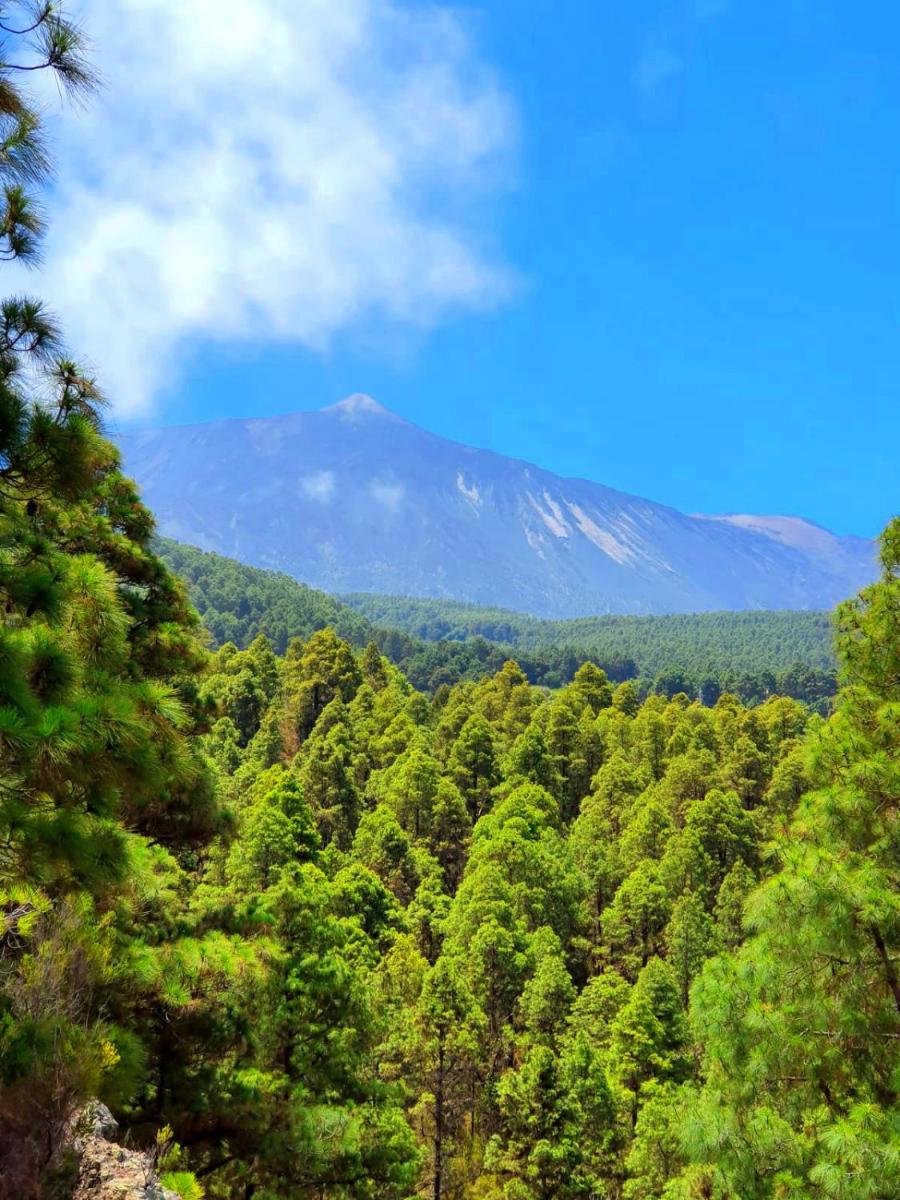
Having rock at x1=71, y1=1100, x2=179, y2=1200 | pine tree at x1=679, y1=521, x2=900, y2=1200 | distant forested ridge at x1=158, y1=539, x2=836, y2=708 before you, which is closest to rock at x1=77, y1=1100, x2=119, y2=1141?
rock at x1=71, y1=1100, x2=179, y2=1200

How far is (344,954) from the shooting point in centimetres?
1543

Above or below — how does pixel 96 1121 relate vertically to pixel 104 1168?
above

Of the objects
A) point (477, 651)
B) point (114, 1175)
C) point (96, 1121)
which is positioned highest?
point (477, 651)

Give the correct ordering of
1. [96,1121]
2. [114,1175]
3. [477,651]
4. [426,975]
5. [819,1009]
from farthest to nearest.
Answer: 1. [477,651]
2. [426,975]
3. [819,1009]
4. [96,1121]
5. [114,1175]

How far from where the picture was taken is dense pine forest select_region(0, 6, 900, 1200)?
5113 millimetres

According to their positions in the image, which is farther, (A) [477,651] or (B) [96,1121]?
(A) [477,651]

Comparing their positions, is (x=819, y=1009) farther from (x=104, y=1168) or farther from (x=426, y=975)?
(x=426, y=975)

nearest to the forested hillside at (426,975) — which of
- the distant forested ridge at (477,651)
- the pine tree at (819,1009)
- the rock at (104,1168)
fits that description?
the pine tree at (819,1009)

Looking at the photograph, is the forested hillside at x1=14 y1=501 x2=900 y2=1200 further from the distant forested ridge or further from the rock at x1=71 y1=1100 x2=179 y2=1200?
the distant forested ridge

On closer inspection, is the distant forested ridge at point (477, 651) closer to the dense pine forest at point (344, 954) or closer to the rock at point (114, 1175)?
the dense pine forest at point (344, 954)

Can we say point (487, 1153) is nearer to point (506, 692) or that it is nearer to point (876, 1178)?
point (876, 1178)

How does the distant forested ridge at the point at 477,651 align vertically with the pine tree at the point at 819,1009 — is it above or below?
above

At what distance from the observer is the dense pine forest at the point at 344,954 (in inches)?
201

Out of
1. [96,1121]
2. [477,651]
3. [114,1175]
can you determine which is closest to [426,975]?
[96,1121]
